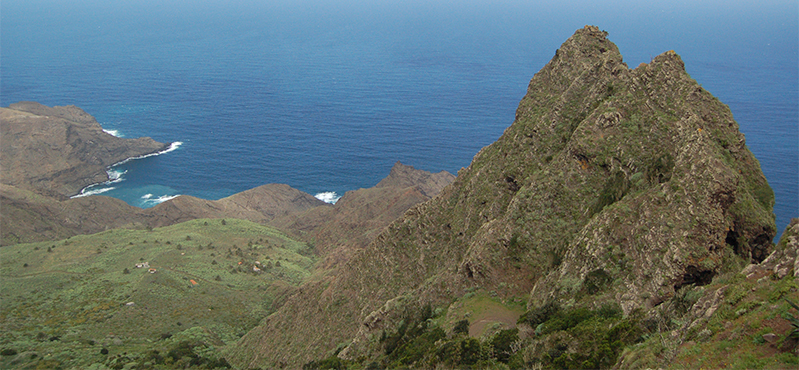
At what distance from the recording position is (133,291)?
8681cm

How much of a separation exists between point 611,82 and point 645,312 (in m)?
26.3

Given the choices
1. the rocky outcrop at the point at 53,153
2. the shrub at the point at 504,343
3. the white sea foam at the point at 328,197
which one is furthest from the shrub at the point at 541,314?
the rocky outcrop at the point at 53,153

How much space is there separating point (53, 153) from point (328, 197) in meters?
87.5

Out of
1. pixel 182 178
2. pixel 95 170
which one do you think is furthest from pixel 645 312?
pixel 95 170

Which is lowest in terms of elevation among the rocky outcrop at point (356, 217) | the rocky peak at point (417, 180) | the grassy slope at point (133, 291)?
the grassy slope at point (133, 291)

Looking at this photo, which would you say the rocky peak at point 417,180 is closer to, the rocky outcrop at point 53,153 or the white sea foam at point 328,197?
the white sea foam at point 328,197

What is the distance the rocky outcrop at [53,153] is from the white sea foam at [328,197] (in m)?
70.8

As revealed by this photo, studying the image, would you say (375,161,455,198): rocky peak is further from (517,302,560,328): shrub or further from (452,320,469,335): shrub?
(517,302,560,328): shrub

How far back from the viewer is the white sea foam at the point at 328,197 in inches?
6738

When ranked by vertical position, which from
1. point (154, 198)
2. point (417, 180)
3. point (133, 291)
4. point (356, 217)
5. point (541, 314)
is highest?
point (417, 180)

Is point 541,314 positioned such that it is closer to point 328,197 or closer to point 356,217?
point 356,217

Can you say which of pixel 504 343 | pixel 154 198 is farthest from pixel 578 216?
pixel 154 198

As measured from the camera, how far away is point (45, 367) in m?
62.3

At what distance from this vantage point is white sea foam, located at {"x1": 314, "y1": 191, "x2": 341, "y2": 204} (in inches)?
6738
